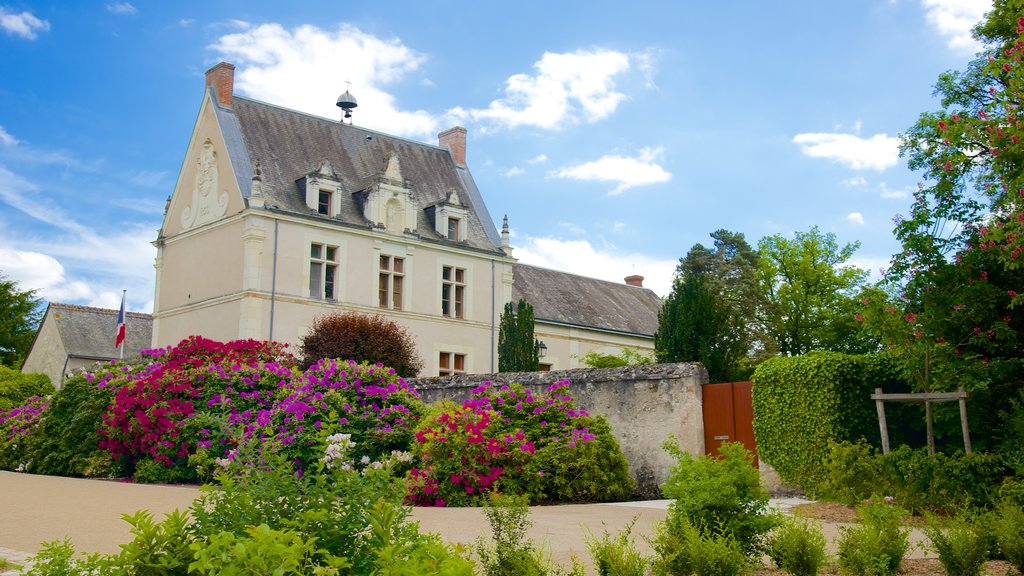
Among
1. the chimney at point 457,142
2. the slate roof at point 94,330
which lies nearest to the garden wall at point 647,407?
the chimney at point 457,142

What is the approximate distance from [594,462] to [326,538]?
7.75 m

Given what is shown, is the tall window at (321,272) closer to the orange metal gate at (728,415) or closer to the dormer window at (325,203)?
the dormer window at (325,203)

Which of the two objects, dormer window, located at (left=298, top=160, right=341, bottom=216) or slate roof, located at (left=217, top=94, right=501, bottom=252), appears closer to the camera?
slate roof, located at (left=217, top=94, right=501, bottom=252)

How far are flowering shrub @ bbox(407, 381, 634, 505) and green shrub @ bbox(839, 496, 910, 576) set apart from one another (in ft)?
17.0

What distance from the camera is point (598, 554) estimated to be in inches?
210

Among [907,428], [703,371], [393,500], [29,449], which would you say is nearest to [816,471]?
[907,428]

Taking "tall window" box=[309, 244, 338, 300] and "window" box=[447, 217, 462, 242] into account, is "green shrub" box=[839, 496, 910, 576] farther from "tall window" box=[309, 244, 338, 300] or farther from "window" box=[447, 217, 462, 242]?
"window" box=[447, 217, 462, 242]

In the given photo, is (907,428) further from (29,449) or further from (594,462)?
(29,449)

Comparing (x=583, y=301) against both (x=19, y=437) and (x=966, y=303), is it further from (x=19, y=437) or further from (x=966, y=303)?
(x=966, y=303)

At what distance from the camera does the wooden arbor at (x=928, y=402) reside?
10.1m

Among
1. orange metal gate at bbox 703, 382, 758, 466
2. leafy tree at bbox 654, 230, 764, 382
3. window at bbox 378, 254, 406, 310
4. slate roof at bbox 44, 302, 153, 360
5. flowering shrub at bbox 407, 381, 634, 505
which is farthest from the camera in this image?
slate roof at bbox 44, 302, 153, 360

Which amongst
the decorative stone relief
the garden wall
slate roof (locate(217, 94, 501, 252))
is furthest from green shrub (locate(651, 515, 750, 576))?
the decorative stone relief

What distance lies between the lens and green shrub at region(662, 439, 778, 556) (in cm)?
610

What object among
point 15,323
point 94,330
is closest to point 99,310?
point 94,330
